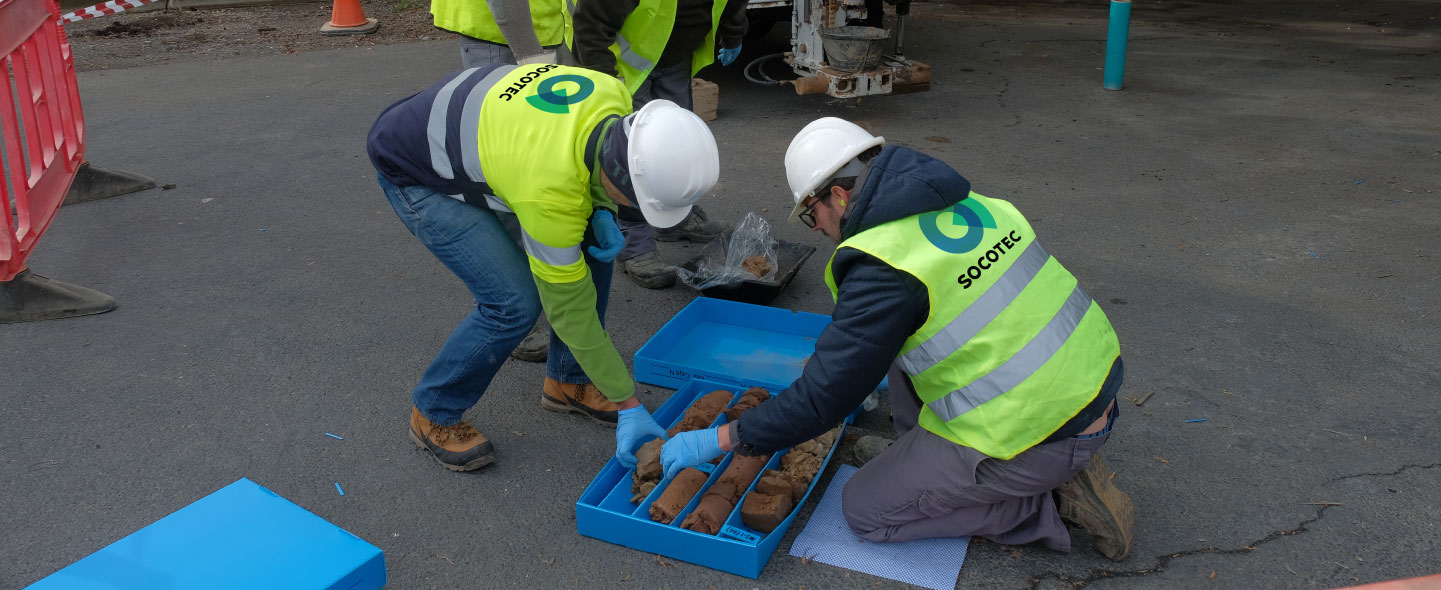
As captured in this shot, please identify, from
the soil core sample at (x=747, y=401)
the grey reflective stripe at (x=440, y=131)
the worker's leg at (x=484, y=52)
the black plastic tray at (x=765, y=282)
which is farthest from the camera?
the worker's leg at (x=484, y=52)

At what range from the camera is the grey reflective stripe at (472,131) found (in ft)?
9.25

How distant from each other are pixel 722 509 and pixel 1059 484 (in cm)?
94

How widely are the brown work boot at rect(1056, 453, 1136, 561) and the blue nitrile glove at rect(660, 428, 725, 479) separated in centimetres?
98

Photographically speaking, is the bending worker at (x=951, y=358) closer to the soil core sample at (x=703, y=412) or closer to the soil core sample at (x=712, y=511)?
the soil core sample at (x=712, y=511)

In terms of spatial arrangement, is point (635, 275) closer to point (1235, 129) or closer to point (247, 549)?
point (247, 549)

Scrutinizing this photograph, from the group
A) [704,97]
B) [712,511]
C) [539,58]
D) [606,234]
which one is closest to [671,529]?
[712,511]

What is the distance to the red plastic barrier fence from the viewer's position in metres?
4.37

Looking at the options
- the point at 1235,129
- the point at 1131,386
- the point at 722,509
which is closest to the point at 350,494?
the point at 722,509

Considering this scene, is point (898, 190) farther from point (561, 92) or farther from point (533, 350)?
point (533, 350)

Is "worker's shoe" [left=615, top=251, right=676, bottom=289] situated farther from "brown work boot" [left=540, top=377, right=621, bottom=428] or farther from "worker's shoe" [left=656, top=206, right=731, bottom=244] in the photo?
"brown work boot" [left=540, top=377, right=621, bottom=428]

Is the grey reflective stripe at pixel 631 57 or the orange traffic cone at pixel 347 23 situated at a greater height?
the grey reflective stripe at pixel 631 57

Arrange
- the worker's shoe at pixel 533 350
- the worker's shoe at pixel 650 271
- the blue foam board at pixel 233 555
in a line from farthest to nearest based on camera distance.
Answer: the worker's shoe at pixel 650 271 → the worker's shoe at pixel 533 350 → the blue foam board at pixel 233 555

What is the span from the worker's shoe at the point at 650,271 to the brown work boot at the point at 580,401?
108cm

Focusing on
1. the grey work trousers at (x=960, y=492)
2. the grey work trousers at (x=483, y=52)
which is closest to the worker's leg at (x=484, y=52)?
the grey work trousers at (x=483, y=52)
